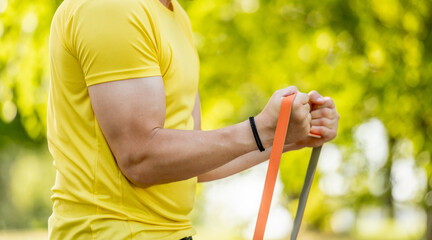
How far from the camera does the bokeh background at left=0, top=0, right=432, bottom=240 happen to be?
184 inches

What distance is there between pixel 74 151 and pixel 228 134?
384 millimetres

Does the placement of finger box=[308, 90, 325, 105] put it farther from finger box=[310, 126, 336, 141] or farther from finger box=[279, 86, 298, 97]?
finger box=[279, 86, 298, 97]

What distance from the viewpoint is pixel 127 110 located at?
1.27 m

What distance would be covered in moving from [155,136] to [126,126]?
0.22ft

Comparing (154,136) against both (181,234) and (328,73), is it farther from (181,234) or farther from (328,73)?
(328,73)

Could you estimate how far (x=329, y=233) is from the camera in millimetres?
10992

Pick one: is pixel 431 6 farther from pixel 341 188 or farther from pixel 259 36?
pixel 341 188

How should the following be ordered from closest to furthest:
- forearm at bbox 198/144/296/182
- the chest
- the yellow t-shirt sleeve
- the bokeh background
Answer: the yellow t-shirt sleeve → the chest → forearm at bbox 198/144/296/182 → the bokeh background

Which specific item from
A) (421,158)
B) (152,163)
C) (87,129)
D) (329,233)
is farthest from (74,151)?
(329,233)

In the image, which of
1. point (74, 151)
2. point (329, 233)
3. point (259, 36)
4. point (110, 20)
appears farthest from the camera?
point (329, 233)

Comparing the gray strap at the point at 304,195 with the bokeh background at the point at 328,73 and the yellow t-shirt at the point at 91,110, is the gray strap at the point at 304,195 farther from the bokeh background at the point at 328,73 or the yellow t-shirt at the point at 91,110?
the bokeh background at the point at 328,73

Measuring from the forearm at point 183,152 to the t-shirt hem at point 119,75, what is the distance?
0.13 m

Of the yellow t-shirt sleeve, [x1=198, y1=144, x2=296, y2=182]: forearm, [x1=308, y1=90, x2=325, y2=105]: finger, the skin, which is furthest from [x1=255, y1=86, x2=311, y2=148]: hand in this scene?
[x1=198, y1=144, x2=296, y2=182]: forearm

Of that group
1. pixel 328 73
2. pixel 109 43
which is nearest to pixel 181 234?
pixel 109 43
